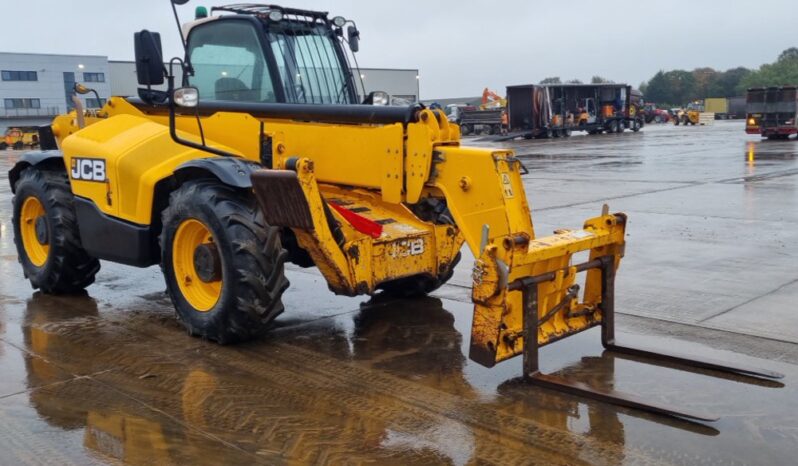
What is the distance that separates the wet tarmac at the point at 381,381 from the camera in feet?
13.3

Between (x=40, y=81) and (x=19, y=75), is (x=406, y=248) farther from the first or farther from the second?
(x=40, y=81)

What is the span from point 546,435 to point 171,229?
3.23m

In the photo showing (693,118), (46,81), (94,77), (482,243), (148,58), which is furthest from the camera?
(46,81)

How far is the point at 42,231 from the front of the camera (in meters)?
7.40

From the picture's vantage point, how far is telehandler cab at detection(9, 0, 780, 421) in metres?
4.97

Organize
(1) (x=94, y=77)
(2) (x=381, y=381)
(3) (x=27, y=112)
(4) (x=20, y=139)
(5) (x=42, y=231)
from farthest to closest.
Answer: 1. (1) (x=94, y=77)
2. (3) (x=27, y=112)
3. (4) (x=20, y=139)
4. (5) (x=42, y=231)
5. (2) (x=381, y=381)

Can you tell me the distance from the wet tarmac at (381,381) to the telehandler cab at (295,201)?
0.92 feet

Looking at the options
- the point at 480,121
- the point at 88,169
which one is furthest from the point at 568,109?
the point at 88,169

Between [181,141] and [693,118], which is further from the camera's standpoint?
[693,118]

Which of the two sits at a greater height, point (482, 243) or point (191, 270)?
point (482, 243)

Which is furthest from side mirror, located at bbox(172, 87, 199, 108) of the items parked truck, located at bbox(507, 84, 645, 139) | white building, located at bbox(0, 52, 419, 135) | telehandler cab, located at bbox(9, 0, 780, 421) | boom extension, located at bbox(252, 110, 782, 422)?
white building, located at bbox(0, 52, 419, 135)

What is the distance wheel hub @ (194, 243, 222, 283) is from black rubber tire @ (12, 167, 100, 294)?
194cm

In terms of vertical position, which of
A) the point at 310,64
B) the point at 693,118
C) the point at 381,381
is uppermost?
the point at 310,64

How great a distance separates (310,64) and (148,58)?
137 centimetres
